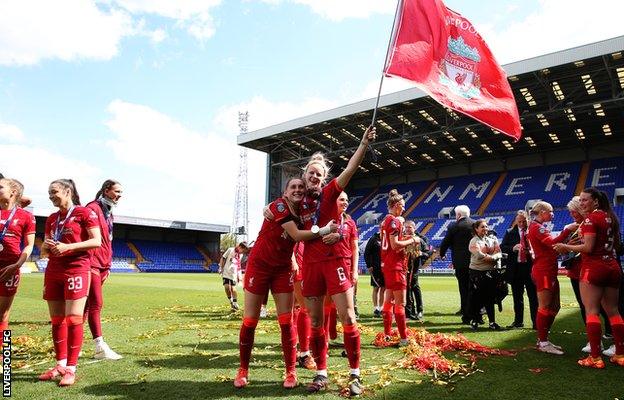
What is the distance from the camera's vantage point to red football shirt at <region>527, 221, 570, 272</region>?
227 inches

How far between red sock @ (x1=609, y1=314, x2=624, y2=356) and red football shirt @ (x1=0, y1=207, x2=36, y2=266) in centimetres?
659

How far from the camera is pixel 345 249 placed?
424 cm

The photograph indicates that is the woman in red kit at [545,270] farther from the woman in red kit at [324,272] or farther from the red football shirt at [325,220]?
the red football shirt at [325,220]

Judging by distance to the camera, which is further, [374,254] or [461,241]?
[374,254]

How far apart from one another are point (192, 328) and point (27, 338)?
254 centimetres

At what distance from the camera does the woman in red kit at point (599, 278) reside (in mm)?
5012

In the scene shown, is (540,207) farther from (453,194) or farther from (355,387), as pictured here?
(453,194)

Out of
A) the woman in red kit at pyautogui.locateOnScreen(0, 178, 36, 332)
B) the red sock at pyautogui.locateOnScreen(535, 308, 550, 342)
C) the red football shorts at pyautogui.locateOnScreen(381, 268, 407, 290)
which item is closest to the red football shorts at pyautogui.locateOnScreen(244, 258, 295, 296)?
the red football shorts at pyautogui.locateOnScreen(381, 268, 407, 290)

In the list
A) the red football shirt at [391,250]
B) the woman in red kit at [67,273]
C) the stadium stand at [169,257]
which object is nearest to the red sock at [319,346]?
the red football shirt at [391,250]

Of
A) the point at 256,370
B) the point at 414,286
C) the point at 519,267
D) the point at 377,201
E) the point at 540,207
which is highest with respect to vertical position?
the point at 377,201

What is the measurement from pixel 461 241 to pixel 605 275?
3.97 meters

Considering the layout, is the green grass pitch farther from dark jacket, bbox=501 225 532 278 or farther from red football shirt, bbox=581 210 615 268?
red football shirt, bbox=581 210 615 268

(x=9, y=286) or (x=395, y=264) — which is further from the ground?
(x=395, y=264)

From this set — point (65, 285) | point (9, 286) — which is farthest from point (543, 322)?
point (9, 286)
